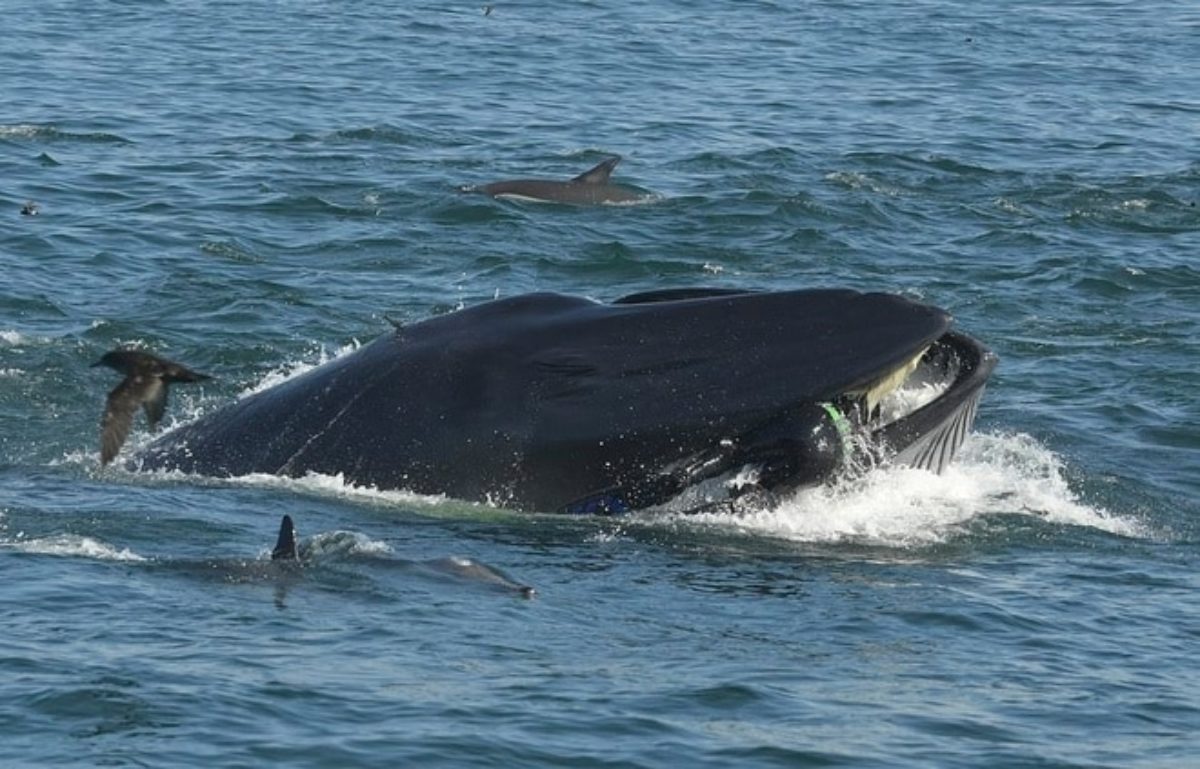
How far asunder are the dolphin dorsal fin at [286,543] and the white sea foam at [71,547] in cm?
96

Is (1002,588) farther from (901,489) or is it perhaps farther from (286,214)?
(286,214)

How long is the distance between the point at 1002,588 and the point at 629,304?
2.68 meters

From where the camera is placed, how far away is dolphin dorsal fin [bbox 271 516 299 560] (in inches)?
540

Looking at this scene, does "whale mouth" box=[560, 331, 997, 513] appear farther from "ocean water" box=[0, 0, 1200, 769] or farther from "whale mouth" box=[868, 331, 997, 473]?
"ocean water" box=[0, 0, 1200, 769]

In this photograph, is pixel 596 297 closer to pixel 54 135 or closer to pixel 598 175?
pixel 598 175

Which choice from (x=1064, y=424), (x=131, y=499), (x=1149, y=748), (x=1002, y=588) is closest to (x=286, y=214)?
(x=1064, y=424)

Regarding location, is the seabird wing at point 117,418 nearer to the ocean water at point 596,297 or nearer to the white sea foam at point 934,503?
the ocean water at point 596,297

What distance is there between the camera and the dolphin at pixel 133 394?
50.5ft

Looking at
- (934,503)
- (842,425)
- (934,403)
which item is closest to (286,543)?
(842,425)

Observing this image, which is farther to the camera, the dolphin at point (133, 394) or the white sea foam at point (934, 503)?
the dolphin at point (133, 394)

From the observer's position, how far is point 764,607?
1380 centimetres

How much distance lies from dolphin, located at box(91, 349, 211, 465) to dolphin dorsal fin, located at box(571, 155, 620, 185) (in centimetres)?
1343

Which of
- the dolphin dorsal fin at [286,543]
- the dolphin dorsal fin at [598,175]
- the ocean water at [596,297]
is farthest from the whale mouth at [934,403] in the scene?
the dolphin dorsal fin at [598,175]

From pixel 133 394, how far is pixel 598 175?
13670 mm
